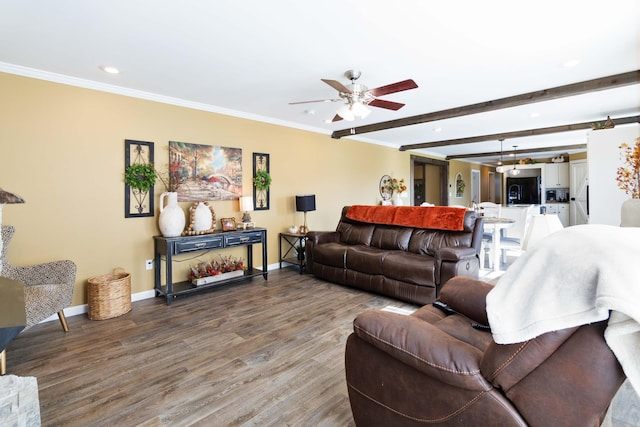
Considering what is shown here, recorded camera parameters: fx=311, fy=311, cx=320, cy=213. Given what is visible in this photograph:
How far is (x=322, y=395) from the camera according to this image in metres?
1.95

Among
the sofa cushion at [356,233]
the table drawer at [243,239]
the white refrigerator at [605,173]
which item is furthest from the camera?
the sofa cushion at [356,233]

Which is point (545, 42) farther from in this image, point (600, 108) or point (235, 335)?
point (235, 335)

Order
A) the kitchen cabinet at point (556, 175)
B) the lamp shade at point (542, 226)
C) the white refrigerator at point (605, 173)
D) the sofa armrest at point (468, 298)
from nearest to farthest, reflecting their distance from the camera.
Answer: the sofa armrest at point (468, 298) < the lamp shade at point (542, 226) < the white refrigerator at point (605, 173) < the kitchen cabinet at point (556, 175)

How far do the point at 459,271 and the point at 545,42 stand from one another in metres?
2.23

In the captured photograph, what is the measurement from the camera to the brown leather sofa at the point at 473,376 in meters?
0.93

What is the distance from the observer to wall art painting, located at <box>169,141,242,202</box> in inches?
159

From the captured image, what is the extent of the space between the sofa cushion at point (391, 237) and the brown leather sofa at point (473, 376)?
2562 mm

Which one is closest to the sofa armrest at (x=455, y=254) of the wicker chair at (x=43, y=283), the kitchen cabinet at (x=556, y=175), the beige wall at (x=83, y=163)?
the beige wall at (x=83, y=163)

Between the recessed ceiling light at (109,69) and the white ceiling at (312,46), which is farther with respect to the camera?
the recessed ceiling light at (109,69)

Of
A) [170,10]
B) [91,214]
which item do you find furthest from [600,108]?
[91,214]

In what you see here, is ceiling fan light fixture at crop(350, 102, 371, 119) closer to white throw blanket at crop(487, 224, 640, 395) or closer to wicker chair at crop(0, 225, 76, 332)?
white throw blanket at crop(487, 224, 640, 395)

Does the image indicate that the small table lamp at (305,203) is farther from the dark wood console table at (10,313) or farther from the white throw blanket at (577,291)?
the white throw blanket at (577,291)

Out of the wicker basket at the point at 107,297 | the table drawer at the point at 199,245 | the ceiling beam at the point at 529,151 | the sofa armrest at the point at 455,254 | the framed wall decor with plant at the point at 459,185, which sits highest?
the ceiling beam at the point at 529,151

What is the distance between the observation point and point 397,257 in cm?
374
